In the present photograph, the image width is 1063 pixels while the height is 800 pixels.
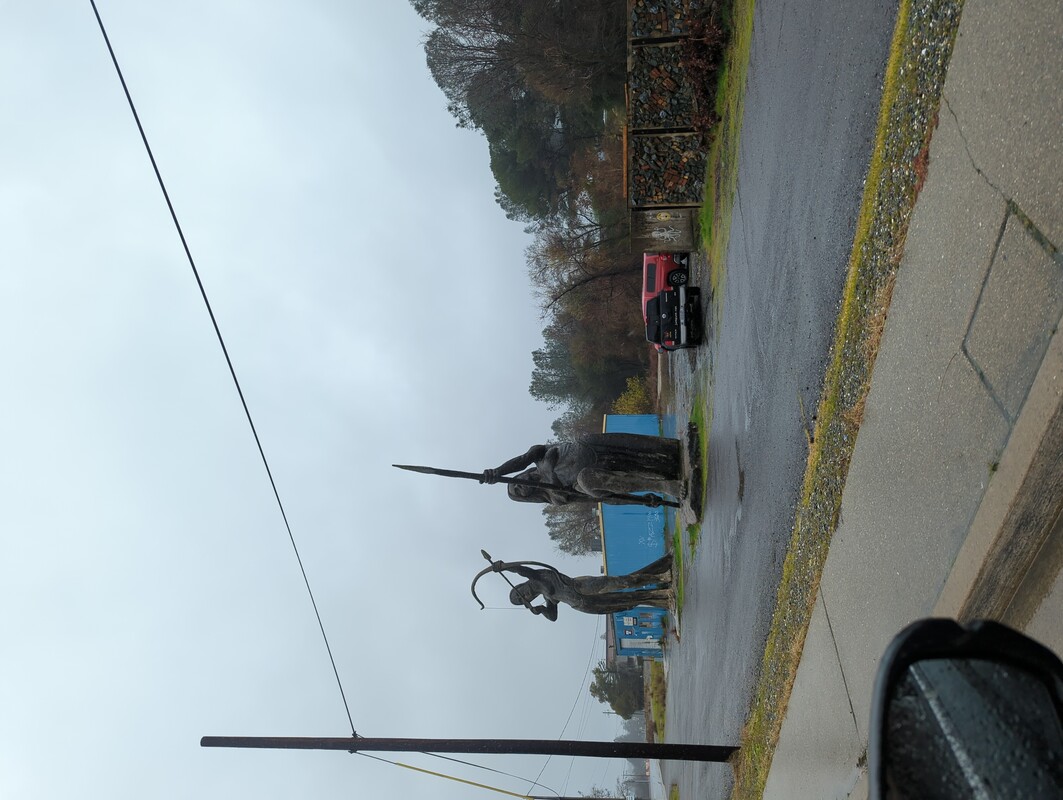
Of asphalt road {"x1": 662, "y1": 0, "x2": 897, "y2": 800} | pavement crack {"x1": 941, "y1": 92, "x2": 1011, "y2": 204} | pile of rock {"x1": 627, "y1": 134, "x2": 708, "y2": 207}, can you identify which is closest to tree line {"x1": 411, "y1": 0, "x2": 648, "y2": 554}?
pile of rock {"x1": 627, "y1": 134, "x2": 708, "y2": 207}

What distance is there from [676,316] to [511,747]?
355 inches

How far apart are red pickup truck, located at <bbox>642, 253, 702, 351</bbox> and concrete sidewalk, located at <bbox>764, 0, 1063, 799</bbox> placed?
8888mm

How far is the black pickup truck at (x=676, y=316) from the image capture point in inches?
546

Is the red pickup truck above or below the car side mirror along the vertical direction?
below

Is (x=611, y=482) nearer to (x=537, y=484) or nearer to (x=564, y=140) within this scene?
(x=537, y=484)

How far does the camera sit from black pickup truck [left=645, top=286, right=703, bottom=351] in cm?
1388

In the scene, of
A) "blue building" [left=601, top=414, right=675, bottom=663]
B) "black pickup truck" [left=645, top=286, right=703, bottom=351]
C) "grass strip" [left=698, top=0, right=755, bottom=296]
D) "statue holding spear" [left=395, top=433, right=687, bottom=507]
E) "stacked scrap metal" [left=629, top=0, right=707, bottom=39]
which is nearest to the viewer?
"grass strip" [left=698, top=0, right=755, bottom=296]

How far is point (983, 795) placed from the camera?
138 cm

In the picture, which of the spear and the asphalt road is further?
the spear

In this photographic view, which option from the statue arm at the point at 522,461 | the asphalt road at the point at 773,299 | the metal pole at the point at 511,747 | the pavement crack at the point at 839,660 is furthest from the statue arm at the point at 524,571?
the pavement crack at the point at 839,660

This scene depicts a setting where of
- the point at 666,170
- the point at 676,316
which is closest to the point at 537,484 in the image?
the point at 676,316

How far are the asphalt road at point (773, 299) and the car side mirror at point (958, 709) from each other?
182 inches

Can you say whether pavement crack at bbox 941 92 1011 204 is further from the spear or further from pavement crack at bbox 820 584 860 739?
the spear

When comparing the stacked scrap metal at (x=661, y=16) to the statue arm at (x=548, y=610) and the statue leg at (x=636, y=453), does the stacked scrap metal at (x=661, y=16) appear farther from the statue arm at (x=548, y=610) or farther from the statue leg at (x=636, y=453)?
the statue arm at (x=548, y=610)
